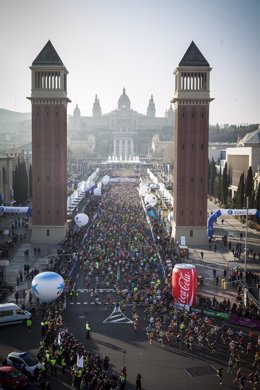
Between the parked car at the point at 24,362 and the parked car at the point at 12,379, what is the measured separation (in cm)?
97

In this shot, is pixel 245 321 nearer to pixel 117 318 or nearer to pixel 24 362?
pixel 117 318

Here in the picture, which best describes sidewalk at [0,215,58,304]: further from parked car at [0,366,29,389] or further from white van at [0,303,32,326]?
parked car at [0,366,29,389]

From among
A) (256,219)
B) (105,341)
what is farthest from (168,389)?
Answer: (256,219)

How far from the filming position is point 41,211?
53.5 m

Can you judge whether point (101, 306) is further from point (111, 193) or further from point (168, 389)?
point (111, 193)

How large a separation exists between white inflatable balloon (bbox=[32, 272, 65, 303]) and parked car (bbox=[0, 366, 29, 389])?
9.53 meters

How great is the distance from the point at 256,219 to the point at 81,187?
30719mm

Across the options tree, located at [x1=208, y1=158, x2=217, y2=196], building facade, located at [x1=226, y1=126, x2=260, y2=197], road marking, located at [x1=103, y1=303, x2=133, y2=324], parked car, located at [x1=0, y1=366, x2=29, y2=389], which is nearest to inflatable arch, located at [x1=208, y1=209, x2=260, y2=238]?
road marking, located at [x1=103, y1=303, x2=133, y2=324]

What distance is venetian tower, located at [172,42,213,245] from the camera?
5216 centimetres

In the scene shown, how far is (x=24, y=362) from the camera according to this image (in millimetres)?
22375

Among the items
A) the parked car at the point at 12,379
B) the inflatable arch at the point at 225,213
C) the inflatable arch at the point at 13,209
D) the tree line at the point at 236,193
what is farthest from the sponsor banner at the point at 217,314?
the inflatable arch at the point at 13,209

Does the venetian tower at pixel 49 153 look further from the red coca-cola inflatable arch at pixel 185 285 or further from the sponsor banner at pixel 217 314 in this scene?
the sponsor banner at pixel 217 314

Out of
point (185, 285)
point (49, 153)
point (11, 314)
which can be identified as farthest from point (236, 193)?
point (11, 314)

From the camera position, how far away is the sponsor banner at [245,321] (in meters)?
29.1
